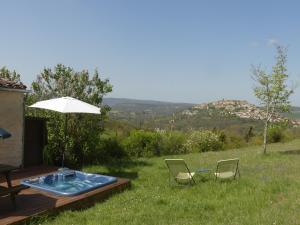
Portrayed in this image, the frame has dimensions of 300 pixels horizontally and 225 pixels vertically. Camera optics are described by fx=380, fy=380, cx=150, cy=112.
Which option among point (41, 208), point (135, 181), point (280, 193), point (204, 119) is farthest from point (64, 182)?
point (204, 119)

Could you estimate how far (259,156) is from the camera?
18828 millimetres

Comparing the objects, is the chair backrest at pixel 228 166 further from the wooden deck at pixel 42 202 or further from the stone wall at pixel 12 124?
the stone wall at pixel 12 124

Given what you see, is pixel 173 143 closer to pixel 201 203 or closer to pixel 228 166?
pixel 228 166

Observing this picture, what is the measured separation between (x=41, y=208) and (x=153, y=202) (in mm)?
2667

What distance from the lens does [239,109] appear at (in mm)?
42750

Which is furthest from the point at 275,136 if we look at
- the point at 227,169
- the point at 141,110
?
the point at 141,110

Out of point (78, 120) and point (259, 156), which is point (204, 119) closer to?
point (259, 156)

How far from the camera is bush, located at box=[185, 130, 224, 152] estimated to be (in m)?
23.4

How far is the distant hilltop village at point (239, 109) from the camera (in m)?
21.9

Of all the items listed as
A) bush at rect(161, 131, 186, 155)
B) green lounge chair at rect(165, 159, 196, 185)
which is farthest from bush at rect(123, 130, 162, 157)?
green lounge chair at rect(165, 159, 196, 185)

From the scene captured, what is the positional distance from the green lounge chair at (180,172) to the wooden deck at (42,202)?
137 cm

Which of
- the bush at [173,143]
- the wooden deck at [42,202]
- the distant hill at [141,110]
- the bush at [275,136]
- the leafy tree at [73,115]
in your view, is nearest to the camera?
the wooden deck at [42,202]

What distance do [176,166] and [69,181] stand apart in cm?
327

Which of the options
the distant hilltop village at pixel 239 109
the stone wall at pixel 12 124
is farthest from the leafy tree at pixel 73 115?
the distant hilltop village at pixel 239 109
